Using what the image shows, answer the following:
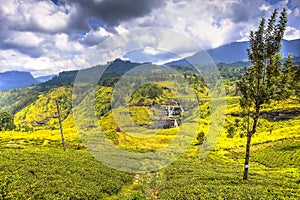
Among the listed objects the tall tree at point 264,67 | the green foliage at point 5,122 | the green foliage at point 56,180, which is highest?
the tall tree at point 264,67

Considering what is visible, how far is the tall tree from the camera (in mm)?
16312

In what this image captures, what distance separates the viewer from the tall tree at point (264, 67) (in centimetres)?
1631

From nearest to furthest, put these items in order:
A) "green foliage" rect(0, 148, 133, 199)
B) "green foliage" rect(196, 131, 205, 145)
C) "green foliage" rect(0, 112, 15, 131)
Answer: "green foliage" rect(0, 148, 133, 199)
"green foliage" rect(196, 131, 205, 145)
"green foliage" rect(0, 112, 15, 131)

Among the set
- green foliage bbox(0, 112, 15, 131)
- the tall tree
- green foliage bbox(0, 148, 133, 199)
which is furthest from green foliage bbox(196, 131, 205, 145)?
green foliage bbox(0, 112, 15, 131)

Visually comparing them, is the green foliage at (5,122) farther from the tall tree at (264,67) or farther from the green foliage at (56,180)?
the tall tree at (264,67)

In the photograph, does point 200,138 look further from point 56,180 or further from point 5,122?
point 5,122

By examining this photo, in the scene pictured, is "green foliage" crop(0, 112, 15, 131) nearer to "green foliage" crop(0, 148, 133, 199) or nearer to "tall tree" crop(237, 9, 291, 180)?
"green foliage" crop(0, 148, 133, 199)

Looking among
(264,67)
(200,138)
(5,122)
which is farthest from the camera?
(5,122)

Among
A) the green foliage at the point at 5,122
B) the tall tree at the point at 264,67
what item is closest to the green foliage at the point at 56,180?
the tall tree at the point at 264,67

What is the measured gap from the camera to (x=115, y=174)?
24188mm

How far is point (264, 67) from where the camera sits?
1716 cm

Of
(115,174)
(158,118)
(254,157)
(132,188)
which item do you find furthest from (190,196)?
(254,157)

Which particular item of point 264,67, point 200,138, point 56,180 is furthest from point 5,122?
point 264,67

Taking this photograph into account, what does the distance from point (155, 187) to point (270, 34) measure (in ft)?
51.7
